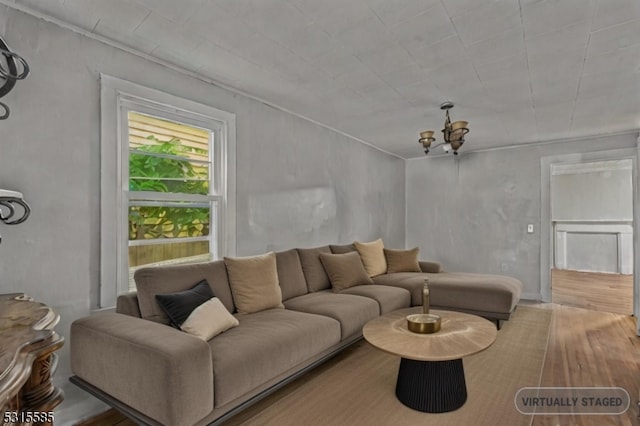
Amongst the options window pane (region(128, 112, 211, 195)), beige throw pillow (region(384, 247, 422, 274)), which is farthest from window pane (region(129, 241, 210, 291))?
beige throw pillow (region(384, 247, 422, 274))

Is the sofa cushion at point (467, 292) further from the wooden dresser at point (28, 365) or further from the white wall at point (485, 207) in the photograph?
the wooden dresser at point (28, 365)

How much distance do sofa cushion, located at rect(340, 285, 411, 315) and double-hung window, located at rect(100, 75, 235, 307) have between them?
4.58 ft

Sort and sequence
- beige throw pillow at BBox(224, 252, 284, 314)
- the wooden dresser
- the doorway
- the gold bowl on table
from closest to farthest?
the wooden dresser < the gold bowl on table < beige throw pillow at BBox(224, 252, 284, 314) < the doorway

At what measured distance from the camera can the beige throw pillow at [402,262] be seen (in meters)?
4.70

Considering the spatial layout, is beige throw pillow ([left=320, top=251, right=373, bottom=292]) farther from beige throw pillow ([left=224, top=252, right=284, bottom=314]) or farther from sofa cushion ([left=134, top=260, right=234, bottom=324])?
sofa cushion ([left=134, top=260, right=234, bottom=324])

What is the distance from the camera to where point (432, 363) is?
2.22 meters

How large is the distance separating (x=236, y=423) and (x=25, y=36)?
2621mm

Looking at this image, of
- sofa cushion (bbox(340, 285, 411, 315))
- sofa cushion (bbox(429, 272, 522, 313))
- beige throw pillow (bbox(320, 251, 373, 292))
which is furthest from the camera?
beige throw pillow (bbox(320, 251, 373, 292))

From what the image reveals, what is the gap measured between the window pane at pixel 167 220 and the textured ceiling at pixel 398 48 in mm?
1145

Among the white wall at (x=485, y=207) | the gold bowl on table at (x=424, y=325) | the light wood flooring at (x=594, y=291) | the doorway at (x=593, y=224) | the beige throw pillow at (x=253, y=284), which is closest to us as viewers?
the gold bowl on table at (x=424, y=325)

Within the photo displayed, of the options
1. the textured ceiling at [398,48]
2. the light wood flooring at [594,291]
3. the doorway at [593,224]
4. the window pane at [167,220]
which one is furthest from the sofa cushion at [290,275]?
the doorway at [593,224]

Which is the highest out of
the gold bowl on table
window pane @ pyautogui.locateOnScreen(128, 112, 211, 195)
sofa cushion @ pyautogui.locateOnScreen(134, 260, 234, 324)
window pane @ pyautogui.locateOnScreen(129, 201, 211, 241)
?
window pane @ pyautogui.locateOnScreen(128, 112, 211, 195)

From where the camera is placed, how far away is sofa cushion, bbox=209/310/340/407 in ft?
6.01

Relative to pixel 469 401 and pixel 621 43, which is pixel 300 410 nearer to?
pixel 469 401
